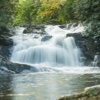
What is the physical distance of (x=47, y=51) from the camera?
3275 cm

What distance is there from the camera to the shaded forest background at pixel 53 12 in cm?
1933

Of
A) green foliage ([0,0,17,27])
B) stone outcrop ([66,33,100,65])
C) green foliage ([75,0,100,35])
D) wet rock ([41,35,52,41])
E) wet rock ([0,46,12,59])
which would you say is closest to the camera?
green foliage ([75,0,100,35])

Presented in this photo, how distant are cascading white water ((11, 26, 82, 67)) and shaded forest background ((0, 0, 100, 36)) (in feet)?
8.51

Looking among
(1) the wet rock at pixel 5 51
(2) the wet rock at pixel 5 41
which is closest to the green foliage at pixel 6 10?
(1) the wet rock at pixel 5 51

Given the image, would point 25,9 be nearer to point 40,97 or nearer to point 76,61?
point 76,61

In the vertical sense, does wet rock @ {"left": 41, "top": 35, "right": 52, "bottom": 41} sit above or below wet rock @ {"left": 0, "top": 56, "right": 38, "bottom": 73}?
above

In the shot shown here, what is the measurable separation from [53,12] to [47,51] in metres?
21.4

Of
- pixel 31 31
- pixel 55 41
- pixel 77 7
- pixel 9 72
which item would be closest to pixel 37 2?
pixel 31 31

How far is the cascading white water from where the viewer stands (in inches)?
1249

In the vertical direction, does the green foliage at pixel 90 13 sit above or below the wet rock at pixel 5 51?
above

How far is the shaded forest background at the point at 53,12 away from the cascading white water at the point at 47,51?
2594 mm

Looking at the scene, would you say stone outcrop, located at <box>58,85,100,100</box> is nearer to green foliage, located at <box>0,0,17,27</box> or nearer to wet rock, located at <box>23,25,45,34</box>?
green foliage, located at <box>0,0,17,27</box>

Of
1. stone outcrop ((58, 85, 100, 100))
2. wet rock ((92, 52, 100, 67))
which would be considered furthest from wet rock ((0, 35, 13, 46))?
stone outcrop ((58, 85, 100, 100))

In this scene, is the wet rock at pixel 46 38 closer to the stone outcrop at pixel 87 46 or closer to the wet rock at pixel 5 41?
the stone outcrop at pixel 87 46
